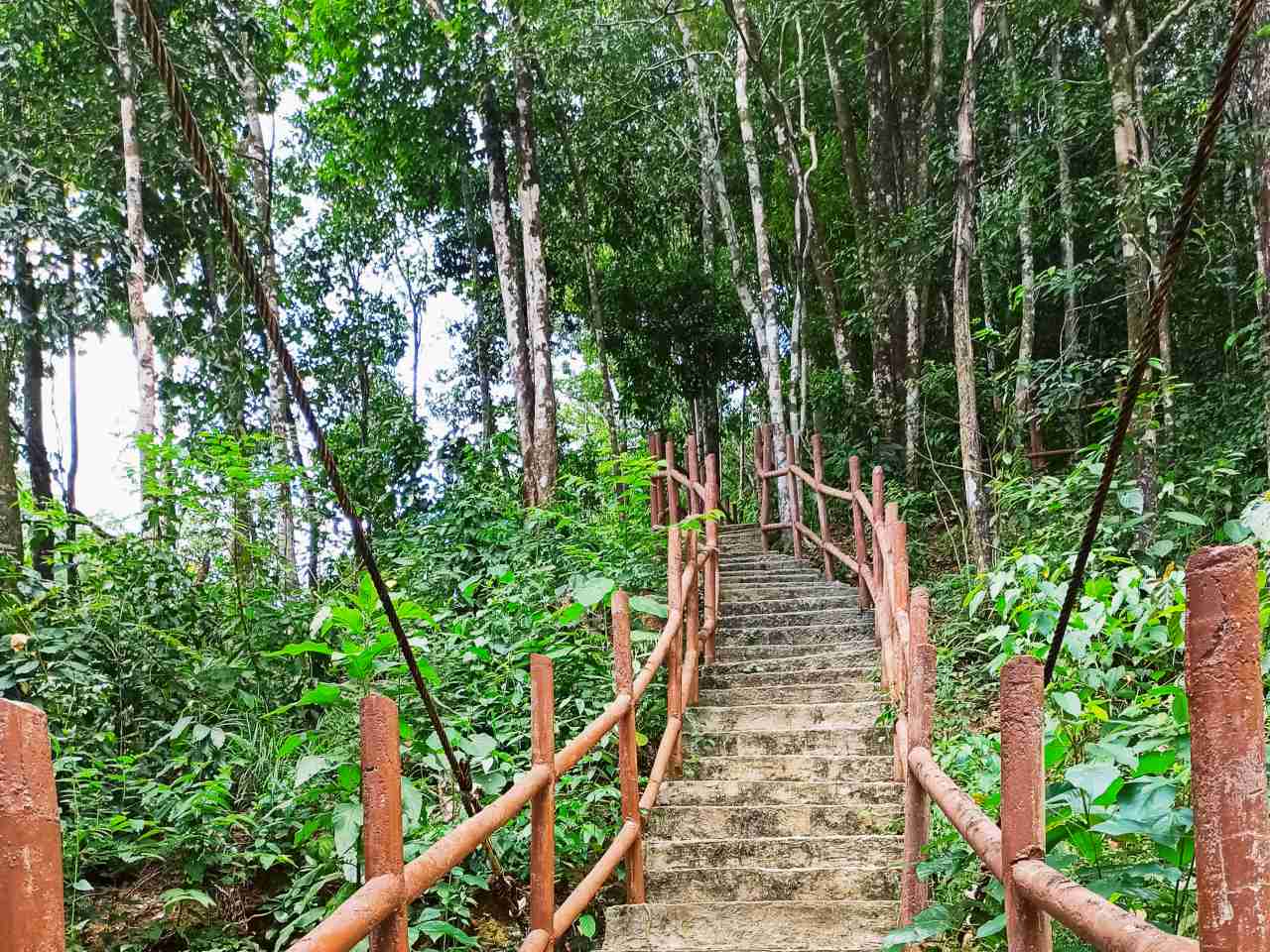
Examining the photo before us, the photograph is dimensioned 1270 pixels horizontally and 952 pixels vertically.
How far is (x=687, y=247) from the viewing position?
15.0 m

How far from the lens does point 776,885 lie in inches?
146

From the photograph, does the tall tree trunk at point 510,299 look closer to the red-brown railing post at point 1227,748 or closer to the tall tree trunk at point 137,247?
the tall tree trunk at point 137,247

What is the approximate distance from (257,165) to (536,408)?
15.7 feet

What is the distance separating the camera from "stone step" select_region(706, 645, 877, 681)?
5.63 metres

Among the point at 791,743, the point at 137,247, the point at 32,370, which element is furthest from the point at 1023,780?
the point at 32,370

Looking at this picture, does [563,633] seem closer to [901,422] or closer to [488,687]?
[488,687]

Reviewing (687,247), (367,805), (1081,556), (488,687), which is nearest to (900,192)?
(687,247)

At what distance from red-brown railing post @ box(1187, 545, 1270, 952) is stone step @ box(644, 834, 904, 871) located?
3.05 metres

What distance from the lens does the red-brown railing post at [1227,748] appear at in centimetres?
95

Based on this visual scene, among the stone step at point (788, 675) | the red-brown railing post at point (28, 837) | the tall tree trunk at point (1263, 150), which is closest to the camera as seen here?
the red-brown railing post at point (28, 837)

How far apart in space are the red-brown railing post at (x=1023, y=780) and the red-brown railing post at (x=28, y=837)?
1370 mm

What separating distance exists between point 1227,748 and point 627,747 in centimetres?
275

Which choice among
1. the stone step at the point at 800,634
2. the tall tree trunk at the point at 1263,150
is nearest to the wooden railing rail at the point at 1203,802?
the stone step at the point at 800,634

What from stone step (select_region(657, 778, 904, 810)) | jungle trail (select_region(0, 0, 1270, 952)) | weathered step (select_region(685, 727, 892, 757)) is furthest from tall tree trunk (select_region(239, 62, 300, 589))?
jungle trail (select_region(0, 0, 1270, 952))
